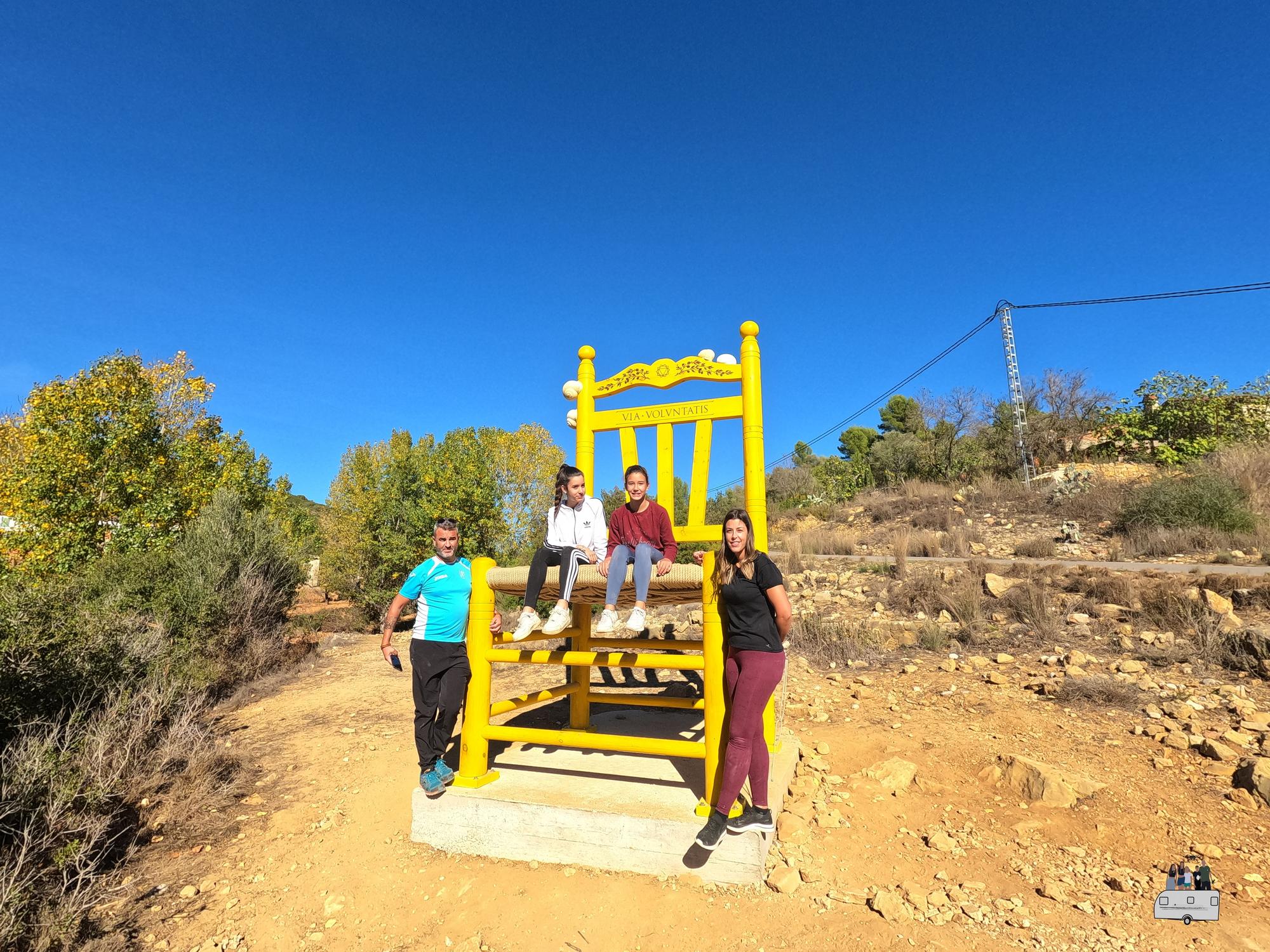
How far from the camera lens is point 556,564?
368 cm

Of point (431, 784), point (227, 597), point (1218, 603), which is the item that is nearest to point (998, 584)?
point (1218, 603)

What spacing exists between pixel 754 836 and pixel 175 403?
20.2 metres

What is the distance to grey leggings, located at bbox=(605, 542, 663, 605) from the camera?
3.32 meters

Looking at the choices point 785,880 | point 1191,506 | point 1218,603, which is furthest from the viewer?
point 1191,506

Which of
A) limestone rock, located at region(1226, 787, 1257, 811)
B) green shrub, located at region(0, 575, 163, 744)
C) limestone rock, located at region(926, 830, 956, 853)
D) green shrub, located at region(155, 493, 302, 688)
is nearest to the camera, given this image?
limestone rock, located at region(926, 830, 956, 853)

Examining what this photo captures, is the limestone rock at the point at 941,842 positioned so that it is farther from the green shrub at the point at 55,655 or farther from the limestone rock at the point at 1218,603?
the limestone rock at the point at 1218,603

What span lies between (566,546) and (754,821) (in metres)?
1.84

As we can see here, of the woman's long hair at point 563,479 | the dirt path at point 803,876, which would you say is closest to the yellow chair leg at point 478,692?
the dirt path at point 803,876

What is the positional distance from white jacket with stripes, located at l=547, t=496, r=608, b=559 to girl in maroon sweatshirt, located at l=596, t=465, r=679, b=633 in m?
0.08

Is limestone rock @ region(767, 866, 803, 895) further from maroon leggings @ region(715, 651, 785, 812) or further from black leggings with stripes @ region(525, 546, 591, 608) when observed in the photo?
black leggings with stripes @ region(525, 546, 591, 608)

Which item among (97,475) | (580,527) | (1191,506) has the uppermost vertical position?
(97,475)

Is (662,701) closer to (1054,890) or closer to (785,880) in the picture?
(785,880)

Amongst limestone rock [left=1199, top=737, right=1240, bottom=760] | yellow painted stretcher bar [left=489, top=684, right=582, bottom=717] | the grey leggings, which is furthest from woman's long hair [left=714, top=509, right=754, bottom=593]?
limestone rock [left=1199, top=737, right=1240, bottom=760]

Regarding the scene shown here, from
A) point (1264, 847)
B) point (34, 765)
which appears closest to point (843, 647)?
point (1264, 847)
